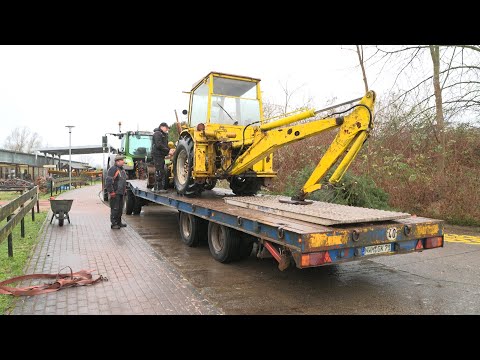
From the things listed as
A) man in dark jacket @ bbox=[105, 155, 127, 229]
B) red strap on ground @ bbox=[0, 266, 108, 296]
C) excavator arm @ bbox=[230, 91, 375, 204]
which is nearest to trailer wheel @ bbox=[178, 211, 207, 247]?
excavator arm @ bbox=[230, 91, 375, 204]

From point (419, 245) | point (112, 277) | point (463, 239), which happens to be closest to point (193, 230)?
point (112, 277)

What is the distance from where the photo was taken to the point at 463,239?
8953 mm

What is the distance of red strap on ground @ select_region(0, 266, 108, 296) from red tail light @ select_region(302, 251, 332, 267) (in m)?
3.00

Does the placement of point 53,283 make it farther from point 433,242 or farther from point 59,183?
point 59,183

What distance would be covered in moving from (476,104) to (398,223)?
791 centimetres

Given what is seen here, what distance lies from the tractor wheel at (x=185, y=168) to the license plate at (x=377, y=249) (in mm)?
4442

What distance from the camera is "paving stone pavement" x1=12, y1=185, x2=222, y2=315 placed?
14.9 ft

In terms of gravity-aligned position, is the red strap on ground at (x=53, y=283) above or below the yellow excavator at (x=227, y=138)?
below

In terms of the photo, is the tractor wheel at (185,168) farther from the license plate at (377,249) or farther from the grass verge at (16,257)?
the license plate at (377,249)

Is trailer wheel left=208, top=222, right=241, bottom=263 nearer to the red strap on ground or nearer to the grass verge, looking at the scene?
the red strap on ground

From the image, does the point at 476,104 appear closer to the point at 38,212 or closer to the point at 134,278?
the point at 134,278

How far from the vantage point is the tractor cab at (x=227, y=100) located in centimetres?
807

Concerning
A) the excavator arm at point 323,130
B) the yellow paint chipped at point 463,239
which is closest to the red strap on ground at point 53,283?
the excavator arm at point 323,130

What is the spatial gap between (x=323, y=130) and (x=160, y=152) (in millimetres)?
5153
